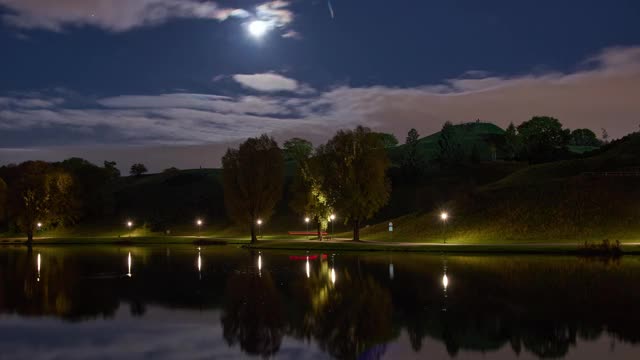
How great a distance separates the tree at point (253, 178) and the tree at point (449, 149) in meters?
85.3

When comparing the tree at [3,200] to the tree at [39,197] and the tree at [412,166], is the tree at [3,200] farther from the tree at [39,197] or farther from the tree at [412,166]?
the tree at [412,166]

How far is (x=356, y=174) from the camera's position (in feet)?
262

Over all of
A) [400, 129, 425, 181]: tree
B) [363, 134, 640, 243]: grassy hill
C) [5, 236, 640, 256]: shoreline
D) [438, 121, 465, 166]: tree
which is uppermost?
[438, 121, 465, 166]: tree

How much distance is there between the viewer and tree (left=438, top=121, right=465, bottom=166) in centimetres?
16512

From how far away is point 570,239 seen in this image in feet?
228

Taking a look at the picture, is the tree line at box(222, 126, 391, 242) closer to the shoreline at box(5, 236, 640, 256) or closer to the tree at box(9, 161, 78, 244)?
the shoreline at box(5, 236, 640, 256)

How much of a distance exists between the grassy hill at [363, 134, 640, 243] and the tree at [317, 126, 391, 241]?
22.8ft

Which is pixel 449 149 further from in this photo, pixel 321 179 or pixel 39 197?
pixel 39 197

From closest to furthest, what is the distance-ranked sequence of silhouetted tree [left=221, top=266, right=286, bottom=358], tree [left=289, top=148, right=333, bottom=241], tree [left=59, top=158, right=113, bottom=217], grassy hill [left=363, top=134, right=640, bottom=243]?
silhouetted tree [left=221, top=266, right=286, bottom=358], grassy hill [left=363, top=134, right=640, bottom=243], tree [left=289, top=148, right=333, bottom=241], tree [left=59, top=158, right=113, bottom=217]

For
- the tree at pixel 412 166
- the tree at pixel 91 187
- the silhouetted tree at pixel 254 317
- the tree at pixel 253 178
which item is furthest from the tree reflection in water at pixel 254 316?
the tree at pixel 91 187

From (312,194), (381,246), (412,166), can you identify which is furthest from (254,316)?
(412,166)

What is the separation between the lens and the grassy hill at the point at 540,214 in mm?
72500

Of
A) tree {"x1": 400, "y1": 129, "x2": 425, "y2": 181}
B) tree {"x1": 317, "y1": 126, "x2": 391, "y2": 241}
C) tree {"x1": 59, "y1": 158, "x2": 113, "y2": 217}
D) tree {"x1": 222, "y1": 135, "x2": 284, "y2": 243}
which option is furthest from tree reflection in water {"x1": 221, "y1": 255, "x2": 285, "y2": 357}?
tree {"x1": 59, "y1": 158, "x2": 113, "y2": 217}

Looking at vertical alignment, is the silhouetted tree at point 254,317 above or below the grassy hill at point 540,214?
below
